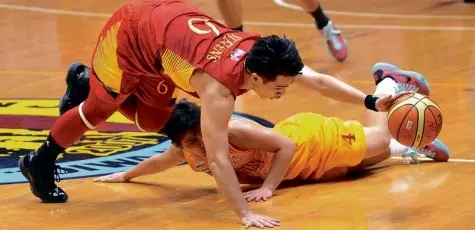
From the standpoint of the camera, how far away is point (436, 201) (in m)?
4.31

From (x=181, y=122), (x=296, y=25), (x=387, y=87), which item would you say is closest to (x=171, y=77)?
(x=181, y=122)

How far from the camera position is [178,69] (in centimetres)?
410

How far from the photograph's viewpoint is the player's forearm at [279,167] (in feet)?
14.5

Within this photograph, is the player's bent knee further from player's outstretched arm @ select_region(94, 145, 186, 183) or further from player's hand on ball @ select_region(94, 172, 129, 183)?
player's hand on ball @ select_region(94, 172, 129, 183)

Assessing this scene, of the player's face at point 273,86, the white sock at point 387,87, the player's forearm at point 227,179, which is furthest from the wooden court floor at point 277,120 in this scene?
the player's face at point 273,86

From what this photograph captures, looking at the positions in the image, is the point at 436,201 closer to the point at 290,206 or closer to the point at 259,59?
the point at 290,206

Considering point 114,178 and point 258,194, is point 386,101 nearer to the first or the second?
point 258,194

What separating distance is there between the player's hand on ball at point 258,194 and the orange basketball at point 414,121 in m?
0.60

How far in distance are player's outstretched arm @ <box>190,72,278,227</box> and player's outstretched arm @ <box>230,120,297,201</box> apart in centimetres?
37

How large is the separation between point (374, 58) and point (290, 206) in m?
3.17

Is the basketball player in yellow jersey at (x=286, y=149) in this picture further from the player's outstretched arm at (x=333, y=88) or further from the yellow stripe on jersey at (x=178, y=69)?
the yellow stripe on jersey at (x=178, y=69)

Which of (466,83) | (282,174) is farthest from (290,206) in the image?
(466,83)

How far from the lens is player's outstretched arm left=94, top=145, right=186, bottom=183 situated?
4.61 m

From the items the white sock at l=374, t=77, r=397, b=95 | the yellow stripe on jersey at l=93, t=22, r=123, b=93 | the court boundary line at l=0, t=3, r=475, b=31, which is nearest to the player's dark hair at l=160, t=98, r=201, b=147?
the yellow stripe on jersey at l=93, t=22, r=123, b=93
